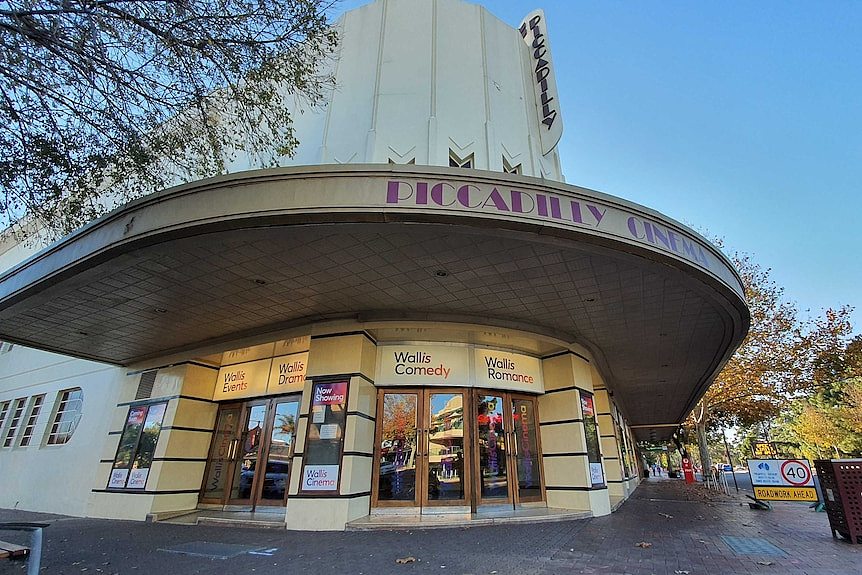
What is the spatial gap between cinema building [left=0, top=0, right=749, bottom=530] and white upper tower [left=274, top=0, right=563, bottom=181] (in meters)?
0.06

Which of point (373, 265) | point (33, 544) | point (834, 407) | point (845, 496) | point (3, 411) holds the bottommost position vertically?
point (33, 544)

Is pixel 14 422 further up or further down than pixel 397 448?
further up

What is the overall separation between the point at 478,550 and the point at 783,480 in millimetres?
8570

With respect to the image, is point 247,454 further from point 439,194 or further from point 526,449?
point 439,194

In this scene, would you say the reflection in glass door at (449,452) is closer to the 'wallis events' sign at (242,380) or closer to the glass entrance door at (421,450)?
the glass entrance door at (421,450)

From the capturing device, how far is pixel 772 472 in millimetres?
9586

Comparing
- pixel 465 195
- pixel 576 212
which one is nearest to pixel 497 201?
pixel 465 195

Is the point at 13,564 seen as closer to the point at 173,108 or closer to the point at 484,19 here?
the point at 173,108

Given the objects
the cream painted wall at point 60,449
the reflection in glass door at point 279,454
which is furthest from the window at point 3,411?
the reflection in glass door at point 279,454

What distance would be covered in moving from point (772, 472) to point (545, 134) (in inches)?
387

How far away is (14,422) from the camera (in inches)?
528

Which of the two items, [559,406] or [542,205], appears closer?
[542,205]

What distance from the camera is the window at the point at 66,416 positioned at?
1142 cm

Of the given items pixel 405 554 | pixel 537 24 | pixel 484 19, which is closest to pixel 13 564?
pixel 405 554
